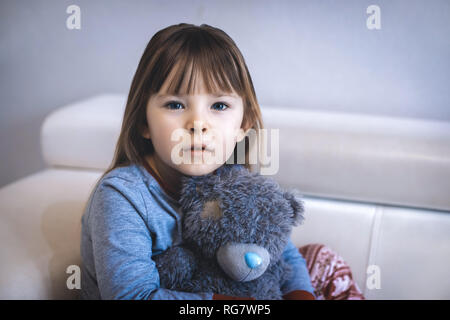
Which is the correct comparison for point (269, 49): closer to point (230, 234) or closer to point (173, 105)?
point (173, 105)

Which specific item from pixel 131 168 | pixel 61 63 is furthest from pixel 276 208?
pixel 61 63

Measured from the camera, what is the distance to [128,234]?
1.89 feet


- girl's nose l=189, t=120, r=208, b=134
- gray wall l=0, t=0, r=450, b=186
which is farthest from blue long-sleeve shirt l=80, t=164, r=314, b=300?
gray wall l=0, t=0, r=450, b=186

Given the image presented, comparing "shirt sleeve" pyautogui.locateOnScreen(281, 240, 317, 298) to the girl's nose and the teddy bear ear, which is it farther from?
the girl's nose

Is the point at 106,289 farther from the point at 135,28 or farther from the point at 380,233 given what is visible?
the point at 380,233

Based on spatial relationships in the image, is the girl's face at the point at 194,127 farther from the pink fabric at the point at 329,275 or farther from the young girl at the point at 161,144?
the pink fabric at the point at 329,275

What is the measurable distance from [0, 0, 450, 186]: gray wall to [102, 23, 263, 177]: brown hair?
11 centimetres

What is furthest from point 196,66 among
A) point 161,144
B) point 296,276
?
point 296,276

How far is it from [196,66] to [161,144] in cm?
12

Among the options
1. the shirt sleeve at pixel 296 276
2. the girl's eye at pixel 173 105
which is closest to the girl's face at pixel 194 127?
the girl's eye at pixel 173 105

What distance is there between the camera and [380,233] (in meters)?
0.84

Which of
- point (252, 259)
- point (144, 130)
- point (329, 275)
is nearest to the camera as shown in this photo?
point (252, 259)

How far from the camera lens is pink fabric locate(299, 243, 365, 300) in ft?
2.55

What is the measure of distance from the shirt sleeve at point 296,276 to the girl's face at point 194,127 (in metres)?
0.22
